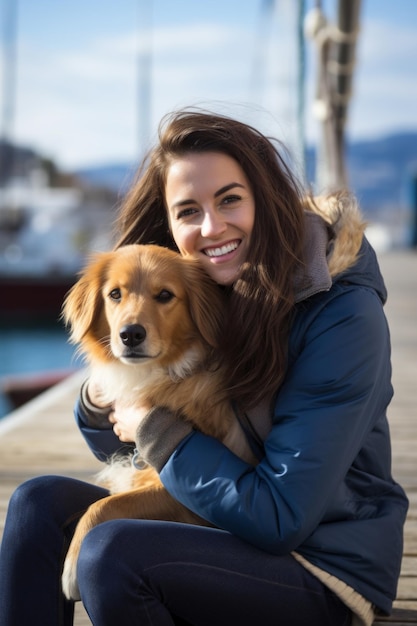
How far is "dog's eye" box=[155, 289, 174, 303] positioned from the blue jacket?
1.31 ft

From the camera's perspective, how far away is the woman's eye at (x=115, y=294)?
2333 mm

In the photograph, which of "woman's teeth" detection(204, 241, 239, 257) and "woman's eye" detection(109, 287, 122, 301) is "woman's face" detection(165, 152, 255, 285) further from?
"woman's eye" detection(109, 287, 122, 301)

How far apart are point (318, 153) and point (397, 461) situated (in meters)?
11.2

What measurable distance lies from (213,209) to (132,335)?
397 mm

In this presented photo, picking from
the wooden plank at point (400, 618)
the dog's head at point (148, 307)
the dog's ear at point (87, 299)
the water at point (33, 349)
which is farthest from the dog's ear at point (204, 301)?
the water at point (33, 349)

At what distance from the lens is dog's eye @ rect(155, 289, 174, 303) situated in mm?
2291

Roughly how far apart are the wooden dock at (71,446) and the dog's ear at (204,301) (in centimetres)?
91

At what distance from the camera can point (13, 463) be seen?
414 centimetres

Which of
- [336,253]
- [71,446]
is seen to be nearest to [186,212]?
[336,253]

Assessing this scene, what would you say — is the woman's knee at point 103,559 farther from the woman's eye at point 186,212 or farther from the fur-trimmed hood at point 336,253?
the woman's eye at point 186,212

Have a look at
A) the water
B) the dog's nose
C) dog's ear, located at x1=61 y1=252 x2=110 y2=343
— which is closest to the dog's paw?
the dog's nose

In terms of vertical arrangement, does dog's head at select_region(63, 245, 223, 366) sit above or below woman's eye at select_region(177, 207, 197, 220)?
below

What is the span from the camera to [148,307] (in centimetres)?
225

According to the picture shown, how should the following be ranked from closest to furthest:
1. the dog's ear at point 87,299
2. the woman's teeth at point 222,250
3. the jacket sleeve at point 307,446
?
the jacket sleeve at point 307,446 → the woman's teeth at point 222,250 → the dog's ear at point 87,299
